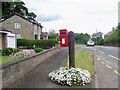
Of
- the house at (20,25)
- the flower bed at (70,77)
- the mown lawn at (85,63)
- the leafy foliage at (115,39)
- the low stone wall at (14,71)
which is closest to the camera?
the low stone wall at (14,71)

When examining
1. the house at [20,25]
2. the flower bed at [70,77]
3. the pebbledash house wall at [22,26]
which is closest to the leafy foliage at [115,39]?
the house at [20,25]

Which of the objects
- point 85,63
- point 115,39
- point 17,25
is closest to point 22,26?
point 17,25

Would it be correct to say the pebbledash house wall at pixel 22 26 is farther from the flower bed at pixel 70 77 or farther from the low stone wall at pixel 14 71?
the flower bed at pixel 70 77

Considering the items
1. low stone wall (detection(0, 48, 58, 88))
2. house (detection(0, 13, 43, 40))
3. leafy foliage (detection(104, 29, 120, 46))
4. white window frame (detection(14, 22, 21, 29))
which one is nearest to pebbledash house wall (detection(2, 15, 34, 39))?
house (detection(0, 13, 43, 40))

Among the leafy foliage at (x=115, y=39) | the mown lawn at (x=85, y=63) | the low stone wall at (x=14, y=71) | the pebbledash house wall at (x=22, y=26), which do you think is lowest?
the mown lawn at (x=85, y=63)

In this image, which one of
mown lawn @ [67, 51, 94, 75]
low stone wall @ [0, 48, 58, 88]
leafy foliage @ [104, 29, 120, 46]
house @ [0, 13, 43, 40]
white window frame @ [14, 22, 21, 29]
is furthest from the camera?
leafy foliage @ [104, 29, 120, 46]

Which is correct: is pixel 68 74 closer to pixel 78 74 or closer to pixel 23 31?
pixel 78 74

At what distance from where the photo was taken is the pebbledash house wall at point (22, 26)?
Answer: 6165 centimetres

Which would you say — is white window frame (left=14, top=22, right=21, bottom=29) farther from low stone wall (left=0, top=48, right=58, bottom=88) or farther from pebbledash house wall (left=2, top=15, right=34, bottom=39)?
low stone wall (left=0, top=48, right=58, bottom=88)

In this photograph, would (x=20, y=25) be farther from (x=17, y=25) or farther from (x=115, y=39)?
(x=115, y=39)

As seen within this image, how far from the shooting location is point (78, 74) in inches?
417

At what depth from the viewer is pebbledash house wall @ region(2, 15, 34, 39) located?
61.7 metres

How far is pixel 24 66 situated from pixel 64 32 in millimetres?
2510

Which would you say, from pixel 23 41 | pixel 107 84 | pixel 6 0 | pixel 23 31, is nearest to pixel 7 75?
pixel 6 0
